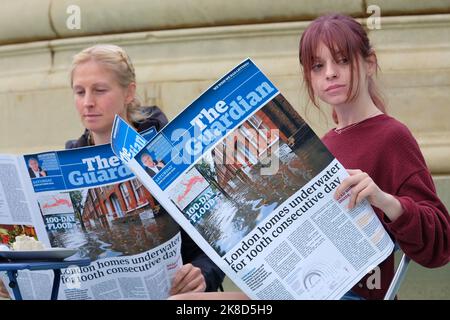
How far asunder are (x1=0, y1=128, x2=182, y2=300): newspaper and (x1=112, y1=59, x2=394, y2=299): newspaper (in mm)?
363

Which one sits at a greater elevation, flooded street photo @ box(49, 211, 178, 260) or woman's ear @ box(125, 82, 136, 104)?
woman's ear @ box(125, 82, 136, 104)

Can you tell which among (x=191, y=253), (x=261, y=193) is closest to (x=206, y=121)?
(x=261, y=193)

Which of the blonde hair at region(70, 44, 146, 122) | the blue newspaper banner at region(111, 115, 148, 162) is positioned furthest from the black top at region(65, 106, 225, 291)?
the blue newspaper banner at region(111, 115, 148, 162)

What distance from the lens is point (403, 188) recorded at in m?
2.31

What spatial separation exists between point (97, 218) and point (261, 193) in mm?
567

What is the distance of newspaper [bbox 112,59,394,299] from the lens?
2061 millimetres

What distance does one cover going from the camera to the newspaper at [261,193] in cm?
206

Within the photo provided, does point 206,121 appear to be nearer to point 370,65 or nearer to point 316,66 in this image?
point 316,66

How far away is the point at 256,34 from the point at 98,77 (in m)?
2.90

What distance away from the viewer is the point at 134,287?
250cm

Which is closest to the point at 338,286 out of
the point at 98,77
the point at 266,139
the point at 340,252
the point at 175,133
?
the point at 340,252

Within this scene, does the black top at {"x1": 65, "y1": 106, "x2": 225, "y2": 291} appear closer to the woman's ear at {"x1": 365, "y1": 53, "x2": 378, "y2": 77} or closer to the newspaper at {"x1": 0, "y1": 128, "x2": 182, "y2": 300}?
the newspaper at {"x1": 0, "y1": 128, "x2": 182, "y2": 300}

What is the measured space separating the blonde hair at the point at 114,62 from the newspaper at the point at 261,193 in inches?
37.0
